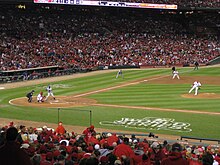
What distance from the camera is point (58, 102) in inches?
1248

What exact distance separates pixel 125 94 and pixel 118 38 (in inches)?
1588

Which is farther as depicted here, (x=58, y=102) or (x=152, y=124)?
(x=58, y=102)

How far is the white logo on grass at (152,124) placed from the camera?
2286 cm

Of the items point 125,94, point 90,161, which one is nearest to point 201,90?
point 125,94

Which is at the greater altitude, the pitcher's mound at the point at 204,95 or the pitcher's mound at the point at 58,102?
the pitcher's mound at the point at 204,95

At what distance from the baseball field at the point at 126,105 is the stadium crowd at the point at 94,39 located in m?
15.1

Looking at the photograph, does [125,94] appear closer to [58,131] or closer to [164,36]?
[58,131]

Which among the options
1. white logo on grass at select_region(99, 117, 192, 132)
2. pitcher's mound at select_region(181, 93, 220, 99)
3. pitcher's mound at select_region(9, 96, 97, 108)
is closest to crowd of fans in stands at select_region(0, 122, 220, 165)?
white logo on grass at select_region(99, 117, 192, 132)

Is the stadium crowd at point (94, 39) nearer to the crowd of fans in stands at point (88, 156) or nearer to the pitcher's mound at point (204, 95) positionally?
the pitcher's mound at point (204, 95)

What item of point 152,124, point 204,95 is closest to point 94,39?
point 204,95

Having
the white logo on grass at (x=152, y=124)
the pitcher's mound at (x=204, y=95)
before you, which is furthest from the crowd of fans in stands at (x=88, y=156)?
the pitcher's mound at (x=204, y=95)

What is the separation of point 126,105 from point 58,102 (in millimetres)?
6021

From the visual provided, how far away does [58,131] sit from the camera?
17.9 meters

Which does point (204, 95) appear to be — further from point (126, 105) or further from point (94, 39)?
point (94, 39)
